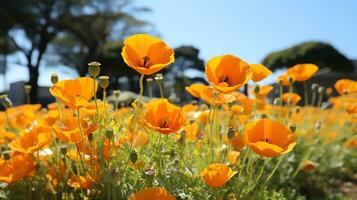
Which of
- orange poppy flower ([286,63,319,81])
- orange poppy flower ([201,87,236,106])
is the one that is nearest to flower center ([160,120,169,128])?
orange poppy flower ([201,87,236,106])

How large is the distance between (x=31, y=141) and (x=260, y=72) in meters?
0.96

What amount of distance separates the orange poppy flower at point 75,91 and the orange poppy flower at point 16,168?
1.55 ft

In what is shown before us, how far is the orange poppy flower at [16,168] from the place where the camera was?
1.87 meters

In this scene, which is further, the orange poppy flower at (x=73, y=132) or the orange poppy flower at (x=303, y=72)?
the orange poppy flower at (x=303, y=72)

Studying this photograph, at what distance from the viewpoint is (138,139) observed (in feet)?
7.24

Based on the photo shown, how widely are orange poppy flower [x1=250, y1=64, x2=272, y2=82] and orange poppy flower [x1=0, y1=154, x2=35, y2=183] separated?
980 mm

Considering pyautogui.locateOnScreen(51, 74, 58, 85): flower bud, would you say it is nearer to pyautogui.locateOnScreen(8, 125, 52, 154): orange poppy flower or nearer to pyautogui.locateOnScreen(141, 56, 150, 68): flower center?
pyautogui.locateOnScreen(8, 125, 52, 154): orange poppy flower

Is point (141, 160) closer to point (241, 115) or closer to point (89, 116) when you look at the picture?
point (89, 116)

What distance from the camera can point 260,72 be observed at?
186cm

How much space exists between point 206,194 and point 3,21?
91.6ft

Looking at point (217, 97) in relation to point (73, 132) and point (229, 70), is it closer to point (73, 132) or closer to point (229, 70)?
point (229, 70)

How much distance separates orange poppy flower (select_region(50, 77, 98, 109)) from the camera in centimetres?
154

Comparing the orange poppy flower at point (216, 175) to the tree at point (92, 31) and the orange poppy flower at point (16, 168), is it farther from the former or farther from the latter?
the tree at point (92, 31)

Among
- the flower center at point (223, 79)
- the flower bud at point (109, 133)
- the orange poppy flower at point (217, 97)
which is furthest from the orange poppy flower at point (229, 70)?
the flower bud at point (109, 133)
